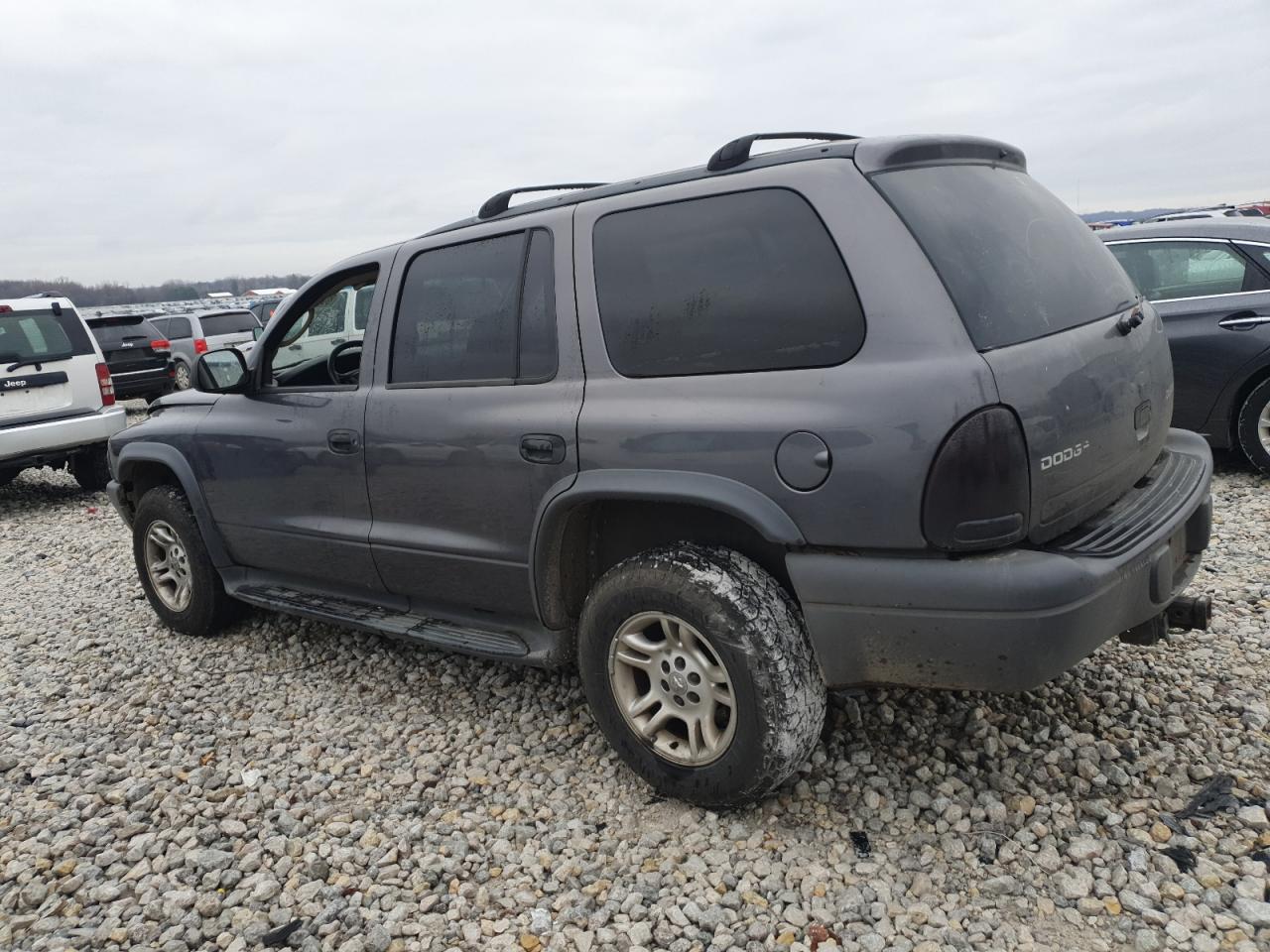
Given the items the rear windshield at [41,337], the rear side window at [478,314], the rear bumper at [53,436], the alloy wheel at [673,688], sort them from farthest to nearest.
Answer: the rear windshield at [41,337] < the rear bumper at [53,436] < the rear side window at [478,314] < the alloy wheel at [673,688]

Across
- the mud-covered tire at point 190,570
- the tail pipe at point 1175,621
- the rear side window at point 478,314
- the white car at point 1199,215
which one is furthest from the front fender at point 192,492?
the white car at point 1199,215

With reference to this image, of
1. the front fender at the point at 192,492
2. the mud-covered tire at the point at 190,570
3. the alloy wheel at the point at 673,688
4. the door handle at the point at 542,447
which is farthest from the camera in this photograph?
the mud-covered tire at the point at 190,570

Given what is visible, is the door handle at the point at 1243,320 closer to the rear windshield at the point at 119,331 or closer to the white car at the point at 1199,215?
the white car at the point at 1199,215

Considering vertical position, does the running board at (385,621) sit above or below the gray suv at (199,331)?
below

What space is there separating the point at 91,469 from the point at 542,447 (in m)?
7.67

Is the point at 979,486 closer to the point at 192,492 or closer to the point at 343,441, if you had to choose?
the point at 343,441

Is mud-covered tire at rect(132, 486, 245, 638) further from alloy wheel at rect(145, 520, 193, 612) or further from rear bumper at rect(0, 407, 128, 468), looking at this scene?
rear bumper at rect(0, 407, 128, 468)

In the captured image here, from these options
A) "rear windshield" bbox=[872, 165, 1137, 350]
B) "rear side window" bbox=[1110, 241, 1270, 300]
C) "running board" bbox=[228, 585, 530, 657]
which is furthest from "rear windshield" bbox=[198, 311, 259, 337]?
"rear windshield" bbox=[872, 165, 1137, 350]

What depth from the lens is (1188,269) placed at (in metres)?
6.03

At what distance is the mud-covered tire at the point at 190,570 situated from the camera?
441 centimetres

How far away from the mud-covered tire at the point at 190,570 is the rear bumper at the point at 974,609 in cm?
315

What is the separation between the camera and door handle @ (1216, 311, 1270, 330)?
557 cm

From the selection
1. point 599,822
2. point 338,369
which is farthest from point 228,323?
point 599,822

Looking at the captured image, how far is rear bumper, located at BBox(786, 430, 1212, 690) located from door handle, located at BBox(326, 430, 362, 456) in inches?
72.3
